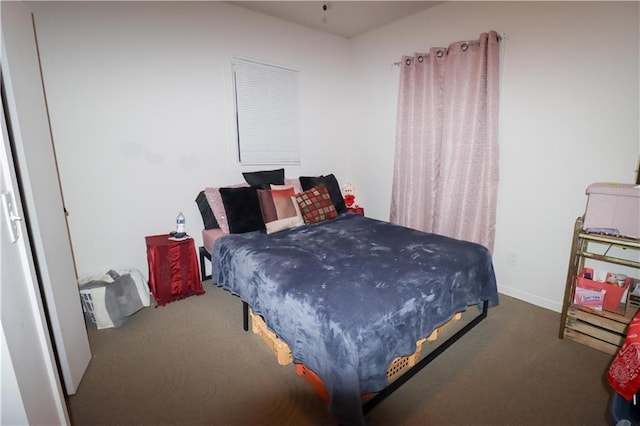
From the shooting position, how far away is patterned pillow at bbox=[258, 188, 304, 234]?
268 cm

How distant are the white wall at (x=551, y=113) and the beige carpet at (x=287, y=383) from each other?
2.17ft

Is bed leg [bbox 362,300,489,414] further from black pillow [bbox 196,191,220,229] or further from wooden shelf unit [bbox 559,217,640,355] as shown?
black pillow [bbox 196,191,220,229]

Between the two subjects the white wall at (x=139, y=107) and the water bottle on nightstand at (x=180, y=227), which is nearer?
the white wall at (x=139, y=107)

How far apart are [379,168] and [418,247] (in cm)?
178

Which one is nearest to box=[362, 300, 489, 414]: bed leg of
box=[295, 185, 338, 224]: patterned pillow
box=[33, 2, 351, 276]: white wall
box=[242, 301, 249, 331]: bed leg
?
box=[242, 301, 249, 331]: bed leg

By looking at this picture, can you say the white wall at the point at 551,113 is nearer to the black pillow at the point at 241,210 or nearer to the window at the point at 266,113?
the window at the point at 266,113

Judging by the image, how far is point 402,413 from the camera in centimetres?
154

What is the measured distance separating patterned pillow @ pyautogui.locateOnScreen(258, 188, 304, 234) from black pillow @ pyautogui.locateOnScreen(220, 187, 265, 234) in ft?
0.19

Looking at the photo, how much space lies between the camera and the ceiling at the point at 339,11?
2.89m

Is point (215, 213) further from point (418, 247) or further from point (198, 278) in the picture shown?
point (418, 247)

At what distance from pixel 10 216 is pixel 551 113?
3.26 metres

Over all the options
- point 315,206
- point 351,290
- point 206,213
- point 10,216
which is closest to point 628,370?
point 351,290

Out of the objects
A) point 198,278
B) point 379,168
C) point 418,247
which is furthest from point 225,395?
point 379,168

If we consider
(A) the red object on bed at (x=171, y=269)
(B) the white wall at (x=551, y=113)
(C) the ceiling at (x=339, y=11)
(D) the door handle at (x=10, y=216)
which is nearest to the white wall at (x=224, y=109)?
(B) the white wall at (x=551, y=113)
